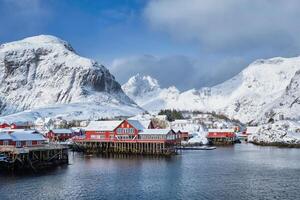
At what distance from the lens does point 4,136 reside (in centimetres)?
7056

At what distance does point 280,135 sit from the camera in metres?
122

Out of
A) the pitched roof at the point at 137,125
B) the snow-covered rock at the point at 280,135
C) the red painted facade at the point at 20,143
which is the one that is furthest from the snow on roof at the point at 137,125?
the snow-covered rock at the point at 280,135

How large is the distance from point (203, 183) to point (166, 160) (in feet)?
82.4

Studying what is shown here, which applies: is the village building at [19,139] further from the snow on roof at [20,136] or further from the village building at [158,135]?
the village building at [158,135]

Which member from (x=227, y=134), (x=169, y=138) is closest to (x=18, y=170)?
(x=169, y=138)

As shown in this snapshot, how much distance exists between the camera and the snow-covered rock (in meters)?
118

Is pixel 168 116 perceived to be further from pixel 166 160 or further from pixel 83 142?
Result: pixel 166 160

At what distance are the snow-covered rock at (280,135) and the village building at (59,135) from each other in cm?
5604

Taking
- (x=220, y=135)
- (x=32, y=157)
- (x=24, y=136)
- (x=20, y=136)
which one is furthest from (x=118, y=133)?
(x=220, y=135)

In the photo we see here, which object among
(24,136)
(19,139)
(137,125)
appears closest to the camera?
(19,139)

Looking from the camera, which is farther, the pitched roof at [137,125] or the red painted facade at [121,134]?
the pitched roof at [137,125]

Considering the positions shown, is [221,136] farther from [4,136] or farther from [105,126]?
[4,136]

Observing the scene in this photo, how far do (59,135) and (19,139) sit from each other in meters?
53.1

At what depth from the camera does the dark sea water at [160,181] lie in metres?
43.8
